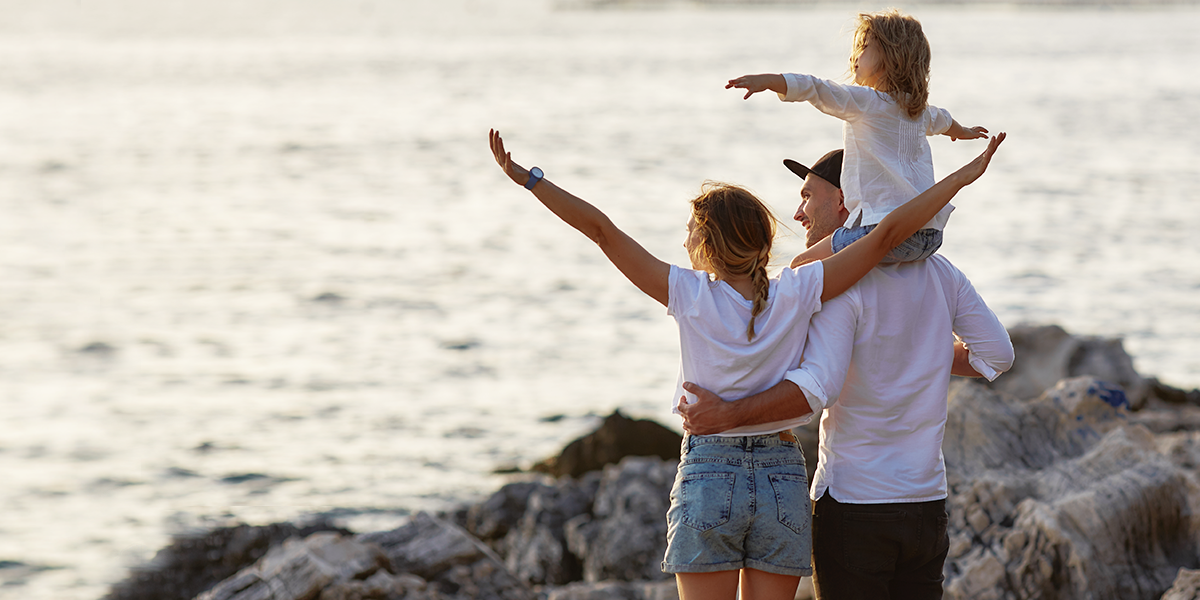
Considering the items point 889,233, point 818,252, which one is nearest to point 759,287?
point 818,252

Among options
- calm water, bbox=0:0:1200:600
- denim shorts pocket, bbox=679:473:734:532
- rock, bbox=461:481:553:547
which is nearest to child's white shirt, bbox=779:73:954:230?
calm water, bbox=0:0:1200:600

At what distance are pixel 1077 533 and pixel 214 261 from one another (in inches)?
768

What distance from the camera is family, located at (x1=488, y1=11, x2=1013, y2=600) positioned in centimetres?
334

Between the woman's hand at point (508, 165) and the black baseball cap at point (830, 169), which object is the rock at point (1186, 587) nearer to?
the black baseball cap at point (830, 169)

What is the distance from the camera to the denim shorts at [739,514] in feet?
11.0

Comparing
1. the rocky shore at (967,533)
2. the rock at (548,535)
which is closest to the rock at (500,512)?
the rocky shore at (967,533)

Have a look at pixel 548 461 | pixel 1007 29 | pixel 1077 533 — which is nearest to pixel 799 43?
pixel 1007 29

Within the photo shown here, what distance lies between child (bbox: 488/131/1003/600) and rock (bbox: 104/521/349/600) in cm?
606

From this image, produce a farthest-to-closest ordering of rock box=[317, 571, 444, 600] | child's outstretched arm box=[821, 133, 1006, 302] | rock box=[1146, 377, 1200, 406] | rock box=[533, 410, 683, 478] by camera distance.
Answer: rock box=[533, 410, 683, 478]
rock box=[1146, 377, 1200, 406]
rock box=[317, 571, 444, 600]
child's outstretched arm box=[821, 133, 1006, 302]

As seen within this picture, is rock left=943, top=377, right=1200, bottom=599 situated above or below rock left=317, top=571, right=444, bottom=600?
above

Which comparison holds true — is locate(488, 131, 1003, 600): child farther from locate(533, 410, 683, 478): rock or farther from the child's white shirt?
locate(533, 410, 683, 478): rock

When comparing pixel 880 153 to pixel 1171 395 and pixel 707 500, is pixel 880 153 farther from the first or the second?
pixel 1171 395

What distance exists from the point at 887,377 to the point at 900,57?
3.02 ft

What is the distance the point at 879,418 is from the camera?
134 inches
